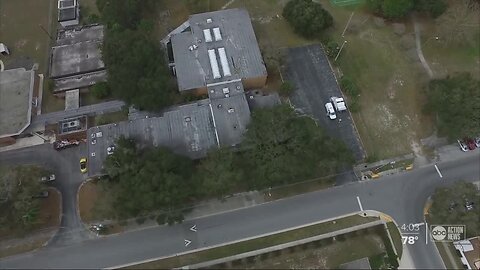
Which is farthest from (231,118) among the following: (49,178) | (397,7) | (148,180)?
(397,7)

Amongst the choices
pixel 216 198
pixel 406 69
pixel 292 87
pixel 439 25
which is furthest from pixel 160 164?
pixel 439 25

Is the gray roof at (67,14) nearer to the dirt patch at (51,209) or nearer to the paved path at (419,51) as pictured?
the dirt patch at (51,209)

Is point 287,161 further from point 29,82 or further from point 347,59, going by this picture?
point 29,82

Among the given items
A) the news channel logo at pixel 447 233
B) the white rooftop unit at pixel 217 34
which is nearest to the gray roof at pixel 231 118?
the white rooftop unit at pixel 217 34

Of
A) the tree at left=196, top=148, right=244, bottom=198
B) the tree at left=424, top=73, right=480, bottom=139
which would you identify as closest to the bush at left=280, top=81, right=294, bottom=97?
the tree at left=196, top=148, right=244, bottom=198

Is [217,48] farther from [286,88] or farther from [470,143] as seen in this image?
[470,143]

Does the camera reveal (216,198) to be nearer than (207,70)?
Yes
